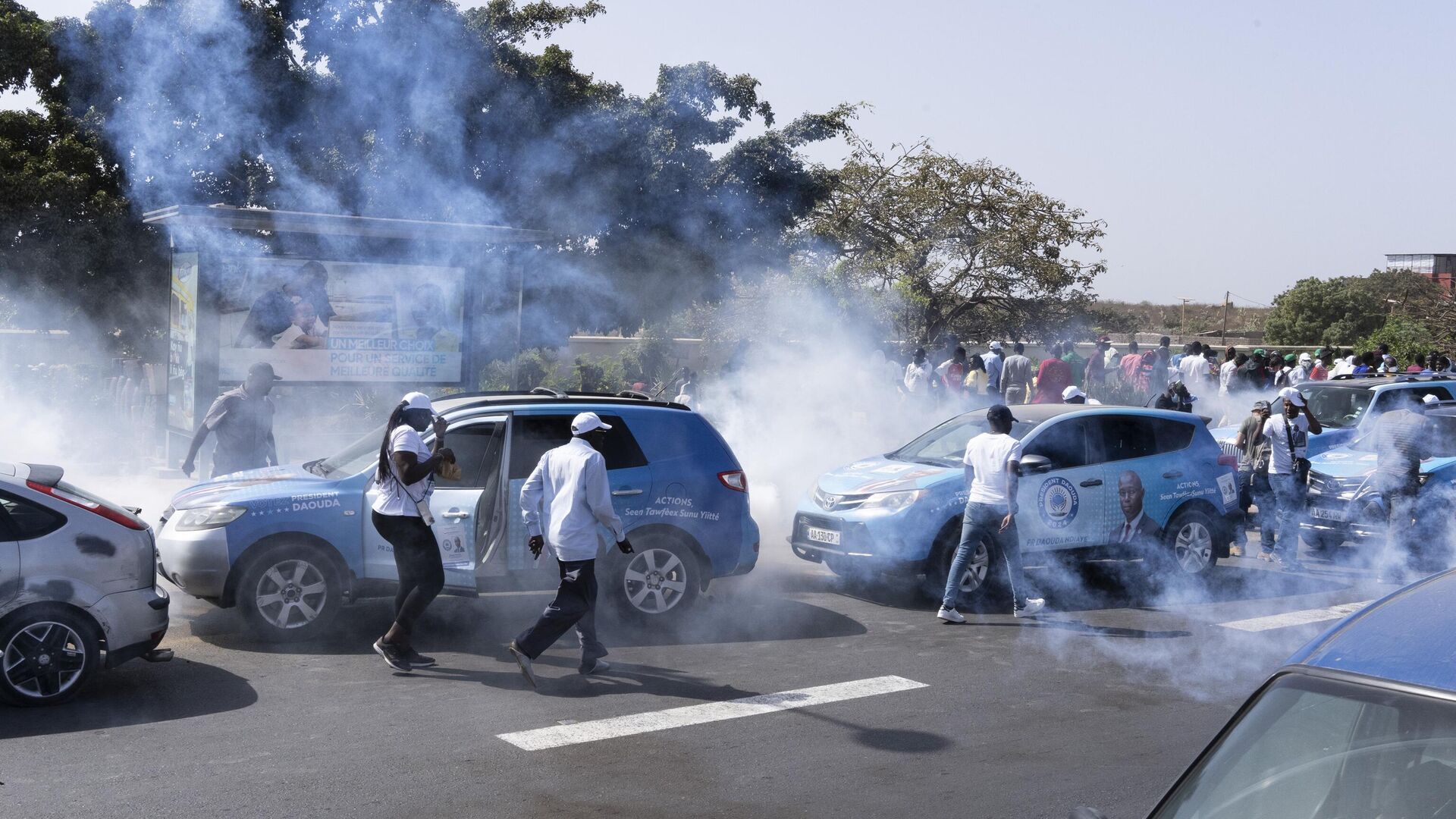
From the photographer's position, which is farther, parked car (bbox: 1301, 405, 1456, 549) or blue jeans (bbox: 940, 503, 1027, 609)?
parked car (bbox: 1301, 405, 1456, 549)

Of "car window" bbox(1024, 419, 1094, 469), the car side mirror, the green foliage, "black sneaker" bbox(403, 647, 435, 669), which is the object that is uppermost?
the green foliage

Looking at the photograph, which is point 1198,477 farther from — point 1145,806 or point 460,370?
point 460,370

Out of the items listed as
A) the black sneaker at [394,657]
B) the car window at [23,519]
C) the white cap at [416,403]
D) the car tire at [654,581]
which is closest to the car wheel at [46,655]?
the car window at [23,519]

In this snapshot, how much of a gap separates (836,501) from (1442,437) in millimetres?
6423

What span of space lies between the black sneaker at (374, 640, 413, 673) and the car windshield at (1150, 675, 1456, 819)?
17.6 ft

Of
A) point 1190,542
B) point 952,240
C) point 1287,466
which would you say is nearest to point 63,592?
point 1190,542

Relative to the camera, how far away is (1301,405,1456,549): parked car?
11.6 meters

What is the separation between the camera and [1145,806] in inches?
215

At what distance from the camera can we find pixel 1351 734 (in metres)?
2.65

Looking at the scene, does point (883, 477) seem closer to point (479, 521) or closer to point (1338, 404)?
point (479, 521)

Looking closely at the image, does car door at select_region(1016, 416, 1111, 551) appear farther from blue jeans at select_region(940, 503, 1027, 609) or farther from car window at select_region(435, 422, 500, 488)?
car window at select_region(435, 422, 500, 488)

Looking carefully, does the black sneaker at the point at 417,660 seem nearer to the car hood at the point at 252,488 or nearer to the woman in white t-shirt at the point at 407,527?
the woman in white t-shirt at the point at 407,527

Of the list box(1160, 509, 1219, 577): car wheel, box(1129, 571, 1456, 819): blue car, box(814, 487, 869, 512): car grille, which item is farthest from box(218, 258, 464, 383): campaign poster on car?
box(1129, 571, 1456, 819): blue car

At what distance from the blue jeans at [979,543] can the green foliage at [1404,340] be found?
27653mm
